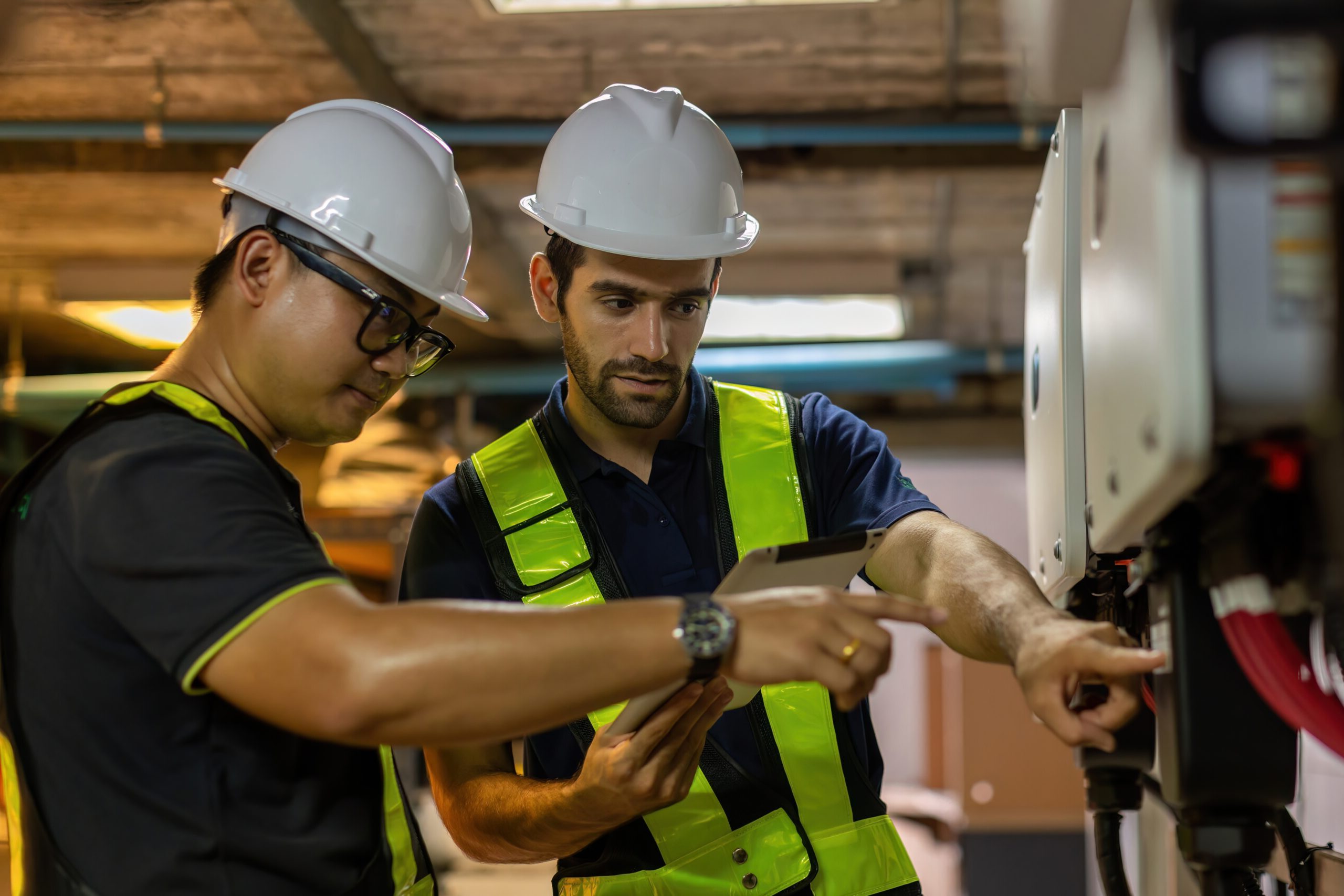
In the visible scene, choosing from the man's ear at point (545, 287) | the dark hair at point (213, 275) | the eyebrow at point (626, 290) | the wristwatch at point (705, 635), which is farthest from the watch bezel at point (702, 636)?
the man's ear at point (545, 287)

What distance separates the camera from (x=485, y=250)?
15.3 ft

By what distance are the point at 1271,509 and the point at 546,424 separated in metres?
1.12

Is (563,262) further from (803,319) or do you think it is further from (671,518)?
(803,319)

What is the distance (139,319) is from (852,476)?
4.00 metres

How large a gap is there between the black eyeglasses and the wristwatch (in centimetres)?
51

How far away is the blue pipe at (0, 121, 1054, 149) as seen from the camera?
3307 mm

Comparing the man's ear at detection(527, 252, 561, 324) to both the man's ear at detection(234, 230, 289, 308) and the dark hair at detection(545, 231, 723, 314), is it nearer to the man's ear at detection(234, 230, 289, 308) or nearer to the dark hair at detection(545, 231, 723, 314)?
the dark hair at detection(545, 231, 723, 314)

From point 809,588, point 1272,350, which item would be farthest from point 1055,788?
point 1272,350

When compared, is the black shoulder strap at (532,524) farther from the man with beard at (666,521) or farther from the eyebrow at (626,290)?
the eyebrow at (626,290)

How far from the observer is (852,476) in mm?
1704

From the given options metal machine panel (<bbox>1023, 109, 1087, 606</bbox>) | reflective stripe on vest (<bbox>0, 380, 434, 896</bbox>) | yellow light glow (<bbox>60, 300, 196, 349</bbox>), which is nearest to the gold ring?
metal machine panel (<bbox>1023, 109, 1087, 606</bbox>)

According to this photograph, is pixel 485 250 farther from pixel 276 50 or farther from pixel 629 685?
pixel 629 685

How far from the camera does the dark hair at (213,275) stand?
4.26ft

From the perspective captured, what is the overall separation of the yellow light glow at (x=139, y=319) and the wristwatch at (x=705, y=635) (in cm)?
407
